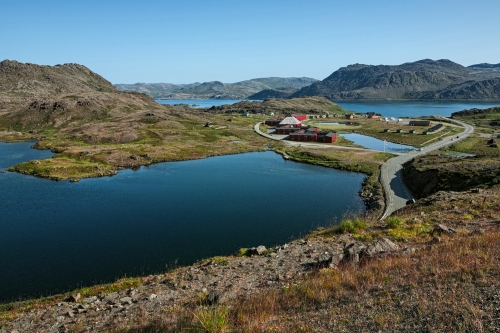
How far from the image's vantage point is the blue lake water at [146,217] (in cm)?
3631

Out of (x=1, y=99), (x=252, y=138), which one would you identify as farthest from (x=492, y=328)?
(x=1, y=99)

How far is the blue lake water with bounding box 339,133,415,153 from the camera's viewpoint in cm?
11051

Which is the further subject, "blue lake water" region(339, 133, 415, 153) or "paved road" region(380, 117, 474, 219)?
"blue lake water" region(339, 133, 415, 153)

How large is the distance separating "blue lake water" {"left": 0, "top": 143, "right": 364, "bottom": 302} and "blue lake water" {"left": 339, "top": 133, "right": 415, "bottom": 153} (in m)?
38.1

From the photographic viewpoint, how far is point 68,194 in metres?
65.3

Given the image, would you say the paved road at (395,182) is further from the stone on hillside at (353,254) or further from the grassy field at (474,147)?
the stone on hillside at (353,254)

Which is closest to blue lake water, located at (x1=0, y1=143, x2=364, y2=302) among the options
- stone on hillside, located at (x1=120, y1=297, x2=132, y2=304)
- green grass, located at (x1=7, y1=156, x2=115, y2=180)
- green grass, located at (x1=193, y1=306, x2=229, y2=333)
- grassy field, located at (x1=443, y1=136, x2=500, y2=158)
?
green grass, located at (x1=7, y1=156, x2=115, y2=180)

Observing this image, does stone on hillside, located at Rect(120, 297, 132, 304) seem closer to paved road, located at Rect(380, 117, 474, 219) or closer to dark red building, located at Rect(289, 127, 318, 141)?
paved road, located at Rect(380, 117, 474, 219)

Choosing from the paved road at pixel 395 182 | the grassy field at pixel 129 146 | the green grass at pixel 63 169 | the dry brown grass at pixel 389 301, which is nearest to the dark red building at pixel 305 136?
the grassy field at pixel 129 146

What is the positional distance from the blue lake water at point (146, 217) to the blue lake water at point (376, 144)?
1501 inches

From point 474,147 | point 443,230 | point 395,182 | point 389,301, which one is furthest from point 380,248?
point 474,147

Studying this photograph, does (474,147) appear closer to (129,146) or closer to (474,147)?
(474,147)

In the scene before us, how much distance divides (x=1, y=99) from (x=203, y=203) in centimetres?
21572

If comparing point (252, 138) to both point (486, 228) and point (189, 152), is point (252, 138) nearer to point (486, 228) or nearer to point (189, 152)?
point (189, 152)
